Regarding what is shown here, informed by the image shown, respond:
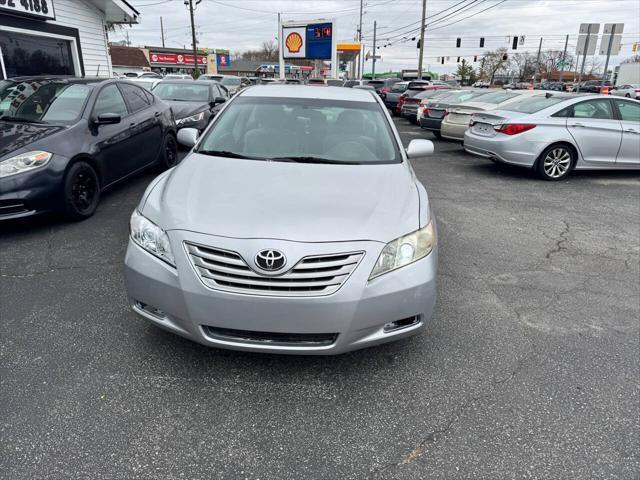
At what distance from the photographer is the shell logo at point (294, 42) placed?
2644 cm

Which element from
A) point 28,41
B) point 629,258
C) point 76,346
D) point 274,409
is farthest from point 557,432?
point 28,41

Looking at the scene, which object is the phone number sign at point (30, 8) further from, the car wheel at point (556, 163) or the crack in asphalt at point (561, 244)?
the crack in asphalt at point (561, 244)

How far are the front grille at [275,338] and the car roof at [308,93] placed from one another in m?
2.59

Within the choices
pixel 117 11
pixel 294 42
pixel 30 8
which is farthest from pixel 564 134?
pixel 294 42

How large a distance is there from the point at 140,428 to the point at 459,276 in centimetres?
296

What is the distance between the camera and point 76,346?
289 centimetres

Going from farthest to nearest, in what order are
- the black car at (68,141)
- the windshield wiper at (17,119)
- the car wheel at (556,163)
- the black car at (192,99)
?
1. the black car at (192,99)
2. the car wheel at (556,163)
3. the windshield wiper at (17,119)
4. the black car at (68,141)

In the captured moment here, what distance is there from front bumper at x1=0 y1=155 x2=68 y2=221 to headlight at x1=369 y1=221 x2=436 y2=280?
391 cm

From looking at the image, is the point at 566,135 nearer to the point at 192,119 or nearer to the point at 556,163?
the point at 556,163

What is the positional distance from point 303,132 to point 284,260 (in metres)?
1.84

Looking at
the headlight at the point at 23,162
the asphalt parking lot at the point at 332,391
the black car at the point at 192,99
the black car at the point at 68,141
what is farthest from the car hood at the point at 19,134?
the black car at the point at 192,99

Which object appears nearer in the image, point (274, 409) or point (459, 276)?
point (274, 409)

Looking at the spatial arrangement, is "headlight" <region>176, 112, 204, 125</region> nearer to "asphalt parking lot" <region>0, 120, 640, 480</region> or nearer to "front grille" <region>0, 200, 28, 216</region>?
"front grille" <region>0, 200, 28, 216</region>

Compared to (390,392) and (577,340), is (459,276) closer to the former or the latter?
(577,340)
